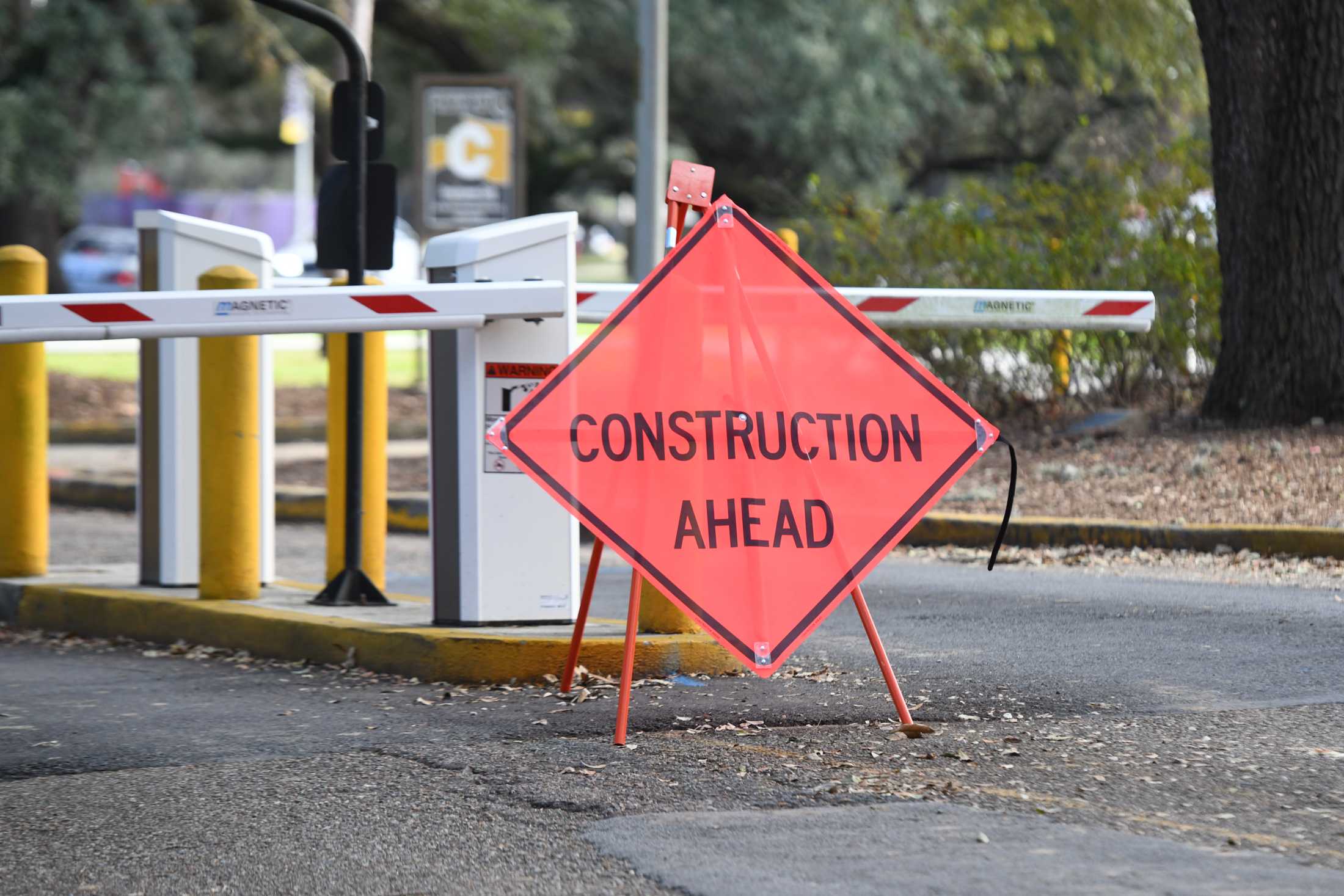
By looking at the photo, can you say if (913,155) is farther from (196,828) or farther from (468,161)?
(196,828)

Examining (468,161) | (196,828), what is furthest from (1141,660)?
(468,161)

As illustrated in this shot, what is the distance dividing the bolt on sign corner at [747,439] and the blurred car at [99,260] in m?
38.6

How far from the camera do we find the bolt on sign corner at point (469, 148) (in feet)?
55.1

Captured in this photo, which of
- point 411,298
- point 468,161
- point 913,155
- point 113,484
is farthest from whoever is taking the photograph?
point 913,155

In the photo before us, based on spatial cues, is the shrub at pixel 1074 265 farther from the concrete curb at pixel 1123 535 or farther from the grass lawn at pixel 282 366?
the grass lawn at pixel 282 366

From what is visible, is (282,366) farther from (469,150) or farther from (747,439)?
(747,439)

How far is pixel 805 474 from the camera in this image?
5727mm

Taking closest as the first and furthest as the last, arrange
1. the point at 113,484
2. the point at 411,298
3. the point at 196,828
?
the point at 196,828 → the point at 411,298 → the point at 113,484

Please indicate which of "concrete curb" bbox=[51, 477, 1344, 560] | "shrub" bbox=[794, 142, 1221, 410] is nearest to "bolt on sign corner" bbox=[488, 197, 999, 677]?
"concrete curb" bbox=[51, 477, 1344, 560]

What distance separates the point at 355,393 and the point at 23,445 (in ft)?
6.15

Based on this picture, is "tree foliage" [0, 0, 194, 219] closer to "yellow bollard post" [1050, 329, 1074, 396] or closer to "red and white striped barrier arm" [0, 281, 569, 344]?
"yellow bollard post" [1050, 329, 1074, 396]

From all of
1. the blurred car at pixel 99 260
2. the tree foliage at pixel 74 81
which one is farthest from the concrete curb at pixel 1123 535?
the blurred car at pixel 99 260

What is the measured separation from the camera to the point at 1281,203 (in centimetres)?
1116

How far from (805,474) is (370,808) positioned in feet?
5.68
